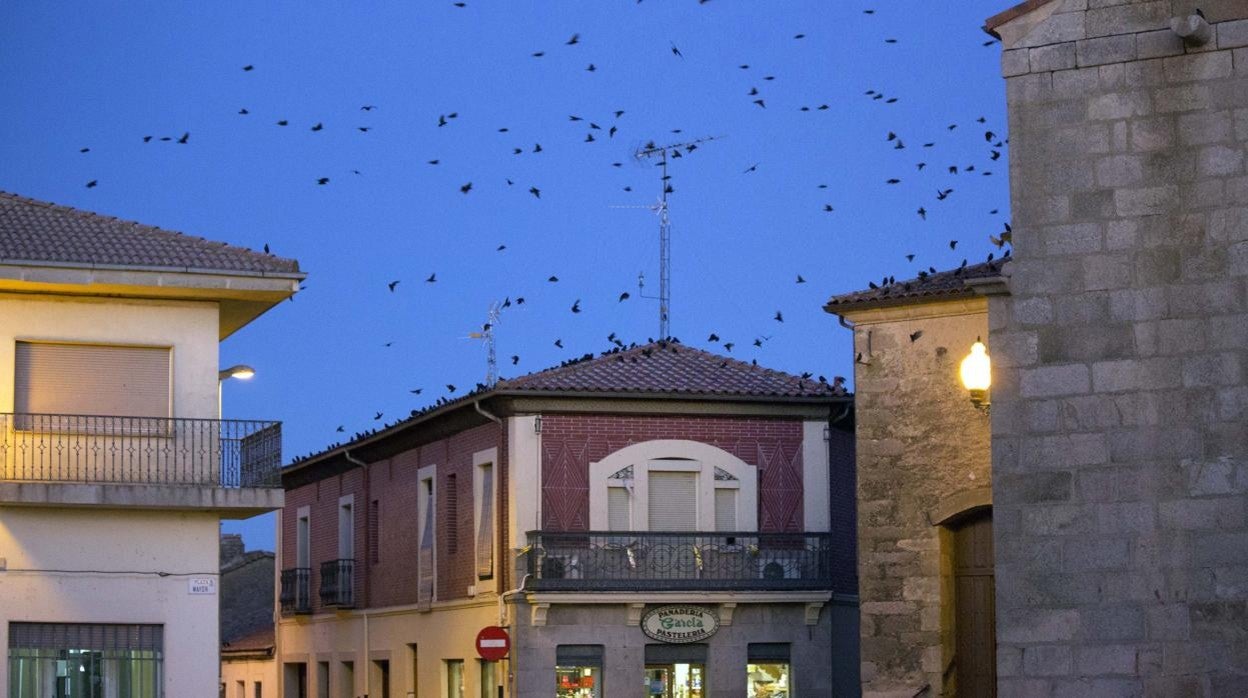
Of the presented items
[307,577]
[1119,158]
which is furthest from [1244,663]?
[307,577]

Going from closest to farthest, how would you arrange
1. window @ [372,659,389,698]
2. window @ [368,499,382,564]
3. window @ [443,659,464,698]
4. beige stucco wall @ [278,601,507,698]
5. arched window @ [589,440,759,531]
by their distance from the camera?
arched window @ [589,440,759,531]
beige stucco wall @ [278,601,507,698]
window @ [443,659,464,698]
window @ [372,659,389,698]
window @ [368,499,382,564]

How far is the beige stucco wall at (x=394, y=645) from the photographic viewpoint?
34.8 metres

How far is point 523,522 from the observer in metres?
32.9

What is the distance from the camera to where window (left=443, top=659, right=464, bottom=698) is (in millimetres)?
35500

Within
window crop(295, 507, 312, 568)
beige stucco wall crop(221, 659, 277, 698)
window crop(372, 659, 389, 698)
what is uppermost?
window crop(295, 507, 312, 568)

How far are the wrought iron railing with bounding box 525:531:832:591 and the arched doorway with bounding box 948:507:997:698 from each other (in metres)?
11.4

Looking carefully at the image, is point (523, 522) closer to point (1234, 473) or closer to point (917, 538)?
point (917, 538)

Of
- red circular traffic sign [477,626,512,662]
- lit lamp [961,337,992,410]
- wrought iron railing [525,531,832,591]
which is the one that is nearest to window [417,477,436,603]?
wrought iron railing [525,531,832,591]

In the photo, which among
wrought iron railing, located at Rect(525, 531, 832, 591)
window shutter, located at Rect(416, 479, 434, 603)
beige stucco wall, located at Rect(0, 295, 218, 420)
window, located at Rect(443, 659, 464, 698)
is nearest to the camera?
beige stucco wall, located at Rect(0, 295, 218, 420)

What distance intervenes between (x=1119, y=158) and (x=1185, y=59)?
852 mm

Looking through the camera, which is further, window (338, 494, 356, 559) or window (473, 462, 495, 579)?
window (338, 494, 356, 559)

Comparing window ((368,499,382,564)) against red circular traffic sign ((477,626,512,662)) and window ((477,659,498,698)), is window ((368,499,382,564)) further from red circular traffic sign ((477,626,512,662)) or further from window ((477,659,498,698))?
red circular traffic sign ((477,626,512,662))

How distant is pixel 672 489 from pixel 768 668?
125 inches

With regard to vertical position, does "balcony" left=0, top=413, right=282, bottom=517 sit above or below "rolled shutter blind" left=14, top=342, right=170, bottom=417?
below
